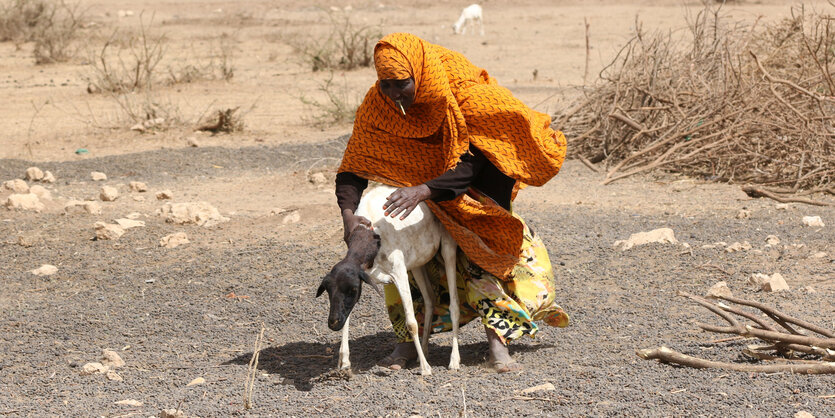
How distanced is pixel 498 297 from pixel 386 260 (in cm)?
54

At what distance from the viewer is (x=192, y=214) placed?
671 cm

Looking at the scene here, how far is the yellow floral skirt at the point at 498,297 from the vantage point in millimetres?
3764

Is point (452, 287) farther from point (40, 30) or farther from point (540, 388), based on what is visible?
point (40, 30)

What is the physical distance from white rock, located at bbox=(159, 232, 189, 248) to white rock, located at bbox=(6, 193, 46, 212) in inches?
64.6

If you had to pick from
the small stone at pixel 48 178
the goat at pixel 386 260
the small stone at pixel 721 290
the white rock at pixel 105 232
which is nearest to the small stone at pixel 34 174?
the small stone at pixel 48 178

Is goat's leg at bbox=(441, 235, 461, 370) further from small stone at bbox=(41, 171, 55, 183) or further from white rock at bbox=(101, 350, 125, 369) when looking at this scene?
small stone at bbox=(41, 171, 55, 183)

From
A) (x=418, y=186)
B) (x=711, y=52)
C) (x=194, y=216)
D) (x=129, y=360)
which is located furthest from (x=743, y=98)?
(x=129, y=360)

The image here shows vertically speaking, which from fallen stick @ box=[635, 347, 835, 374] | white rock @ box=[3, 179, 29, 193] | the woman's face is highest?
the woman's face

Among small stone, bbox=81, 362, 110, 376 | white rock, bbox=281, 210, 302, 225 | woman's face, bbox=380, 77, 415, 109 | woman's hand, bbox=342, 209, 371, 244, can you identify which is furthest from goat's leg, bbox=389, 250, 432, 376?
white rock, bbox=281, 210, 302, 225

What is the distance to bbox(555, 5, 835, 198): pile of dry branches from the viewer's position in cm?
724

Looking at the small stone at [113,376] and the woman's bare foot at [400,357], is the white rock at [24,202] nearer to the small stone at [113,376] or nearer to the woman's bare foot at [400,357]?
the small stone at [113,376]

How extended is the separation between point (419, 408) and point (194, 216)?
3823 millimetres

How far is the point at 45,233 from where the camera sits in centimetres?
649

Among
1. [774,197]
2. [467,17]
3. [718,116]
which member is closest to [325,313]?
[774,197]
